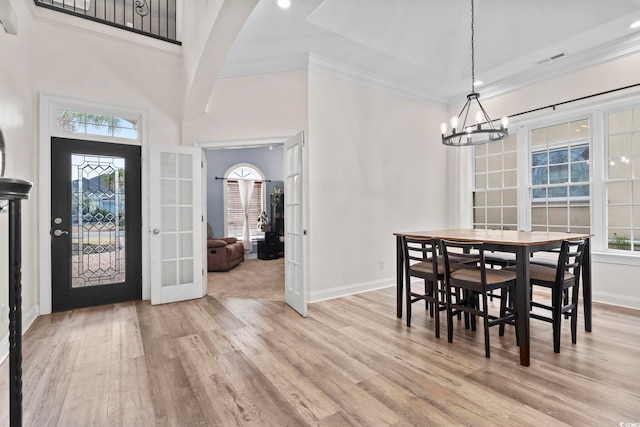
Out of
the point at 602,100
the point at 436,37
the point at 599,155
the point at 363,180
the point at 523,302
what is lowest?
the point at 523,302

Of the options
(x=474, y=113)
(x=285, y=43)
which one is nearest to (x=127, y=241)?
(x=285, y=43)

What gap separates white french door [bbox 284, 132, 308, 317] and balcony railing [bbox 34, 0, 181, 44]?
7.79 feet

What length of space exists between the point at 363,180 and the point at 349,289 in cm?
155

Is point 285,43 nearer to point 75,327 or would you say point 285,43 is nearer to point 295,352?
point 295,352

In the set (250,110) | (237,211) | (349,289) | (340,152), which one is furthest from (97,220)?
(237,211)

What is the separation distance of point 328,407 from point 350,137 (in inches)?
134

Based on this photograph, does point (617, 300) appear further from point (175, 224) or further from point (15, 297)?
point (175, 224)

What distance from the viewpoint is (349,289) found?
14.5 feet

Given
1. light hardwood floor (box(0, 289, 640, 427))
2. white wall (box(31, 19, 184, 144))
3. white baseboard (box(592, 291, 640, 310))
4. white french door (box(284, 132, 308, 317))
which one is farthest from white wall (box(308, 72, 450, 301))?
white baseboard (box(592, 291, 640, 310))

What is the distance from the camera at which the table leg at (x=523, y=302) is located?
7.83 feet

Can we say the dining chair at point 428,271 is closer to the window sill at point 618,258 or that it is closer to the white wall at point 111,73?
the window sill at point 618,258

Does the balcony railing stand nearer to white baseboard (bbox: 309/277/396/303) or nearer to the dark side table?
white baseboard (bbox: 309/277/396/303)

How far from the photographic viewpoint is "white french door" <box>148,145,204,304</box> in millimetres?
4000

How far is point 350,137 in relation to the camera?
A: 14.7 ft
